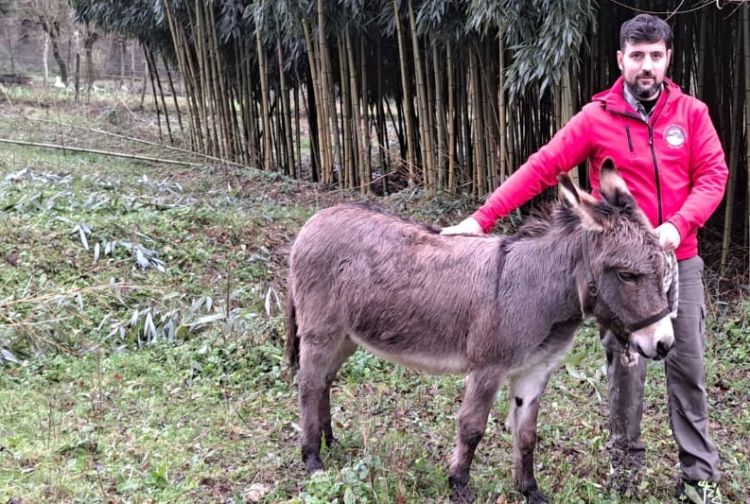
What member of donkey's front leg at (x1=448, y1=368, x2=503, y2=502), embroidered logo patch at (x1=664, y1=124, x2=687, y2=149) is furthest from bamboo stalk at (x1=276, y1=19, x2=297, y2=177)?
donkey's front leg at (x1=448, y1=368, x2=503, y2=502)

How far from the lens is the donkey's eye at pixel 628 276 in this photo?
2.52 m

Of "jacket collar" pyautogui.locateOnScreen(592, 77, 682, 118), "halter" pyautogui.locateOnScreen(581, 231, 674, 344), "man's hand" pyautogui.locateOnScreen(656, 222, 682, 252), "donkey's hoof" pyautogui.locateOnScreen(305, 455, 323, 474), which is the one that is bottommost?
"donkey's hoof" pyautogui.locateOnScreen(305, 455, 323, 474)

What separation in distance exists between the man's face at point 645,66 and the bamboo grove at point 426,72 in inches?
87.6

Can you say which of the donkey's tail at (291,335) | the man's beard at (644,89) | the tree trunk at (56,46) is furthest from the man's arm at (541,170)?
the tree trunk at (56,46)

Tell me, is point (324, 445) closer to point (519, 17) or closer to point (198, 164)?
point (519, 17)

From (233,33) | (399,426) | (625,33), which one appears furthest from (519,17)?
(233,33)

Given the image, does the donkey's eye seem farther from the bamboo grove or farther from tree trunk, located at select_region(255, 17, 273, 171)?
tree trunk, located at select_region(255, 17, 273, 171)

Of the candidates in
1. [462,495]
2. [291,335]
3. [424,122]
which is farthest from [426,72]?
[462,495]

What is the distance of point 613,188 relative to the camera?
2611 millimetres

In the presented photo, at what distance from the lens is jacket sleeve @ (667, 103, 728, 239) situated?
8.87ft

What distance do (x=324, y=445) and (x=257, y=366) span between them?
3.90 feet

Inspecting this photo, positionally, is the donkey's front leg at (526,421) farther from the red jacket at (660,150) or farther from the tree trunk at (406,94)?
the tree trunk at (406,94)

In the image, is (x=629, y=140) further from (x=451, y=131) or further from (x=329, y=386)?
(x=451, y=131)

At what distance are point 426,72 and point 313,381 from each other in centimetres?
577
